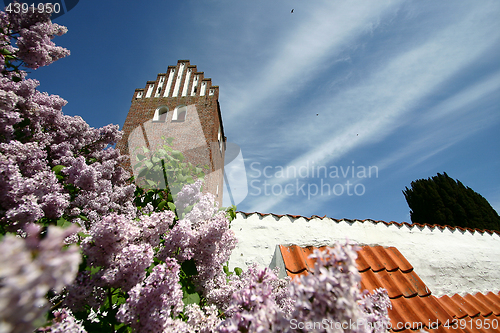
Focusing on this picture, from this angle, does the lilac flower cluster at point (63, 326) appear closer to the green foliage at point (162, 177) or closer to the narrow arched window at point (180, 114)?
the green foliage at point (162, 177)

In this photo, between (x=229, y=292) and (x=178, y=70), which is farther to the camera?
(x=178, y=70)

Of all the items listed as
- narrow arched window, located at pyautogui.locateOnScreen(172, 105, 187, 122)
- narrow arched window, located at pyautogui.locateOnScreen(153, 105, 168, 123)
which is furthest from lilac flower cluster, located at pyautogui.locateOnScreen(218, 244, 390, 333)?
narrow arched window, located at pyautogui.locateOnScreen(153, 105, 168, 123)

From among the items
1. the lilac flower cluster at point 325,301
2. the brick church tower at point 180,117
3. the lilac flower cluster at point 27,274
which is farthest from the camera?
the brick church tower at point 180,117

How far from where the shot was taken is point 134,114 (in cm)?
737

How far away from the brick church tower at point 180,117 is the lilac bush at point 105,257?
347 centimetres

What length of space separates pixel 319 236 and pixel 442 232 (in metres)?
2.96

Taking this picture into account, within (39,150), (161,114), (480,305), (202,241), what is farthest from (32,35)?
(480,305)

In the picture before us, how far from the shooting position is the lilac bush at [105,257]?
0.41 meters

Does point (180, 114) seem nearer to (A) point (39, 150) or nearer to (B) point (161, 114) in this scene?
(B) point (161, 114)

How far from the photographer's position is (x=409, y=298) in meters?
2.99

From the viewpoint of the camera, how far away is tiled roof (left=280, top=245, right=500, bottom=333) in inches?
108

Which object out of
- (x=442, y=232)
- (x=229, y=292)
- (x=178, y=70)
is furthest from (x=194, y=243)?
(x=178, y=70)

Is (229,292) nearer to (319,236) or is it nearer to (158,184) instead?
(158,184)

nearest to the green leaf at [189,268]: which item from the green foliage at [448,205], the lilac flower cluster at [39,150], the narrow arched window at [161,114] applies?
the lilac flower cluster at [39,150]
